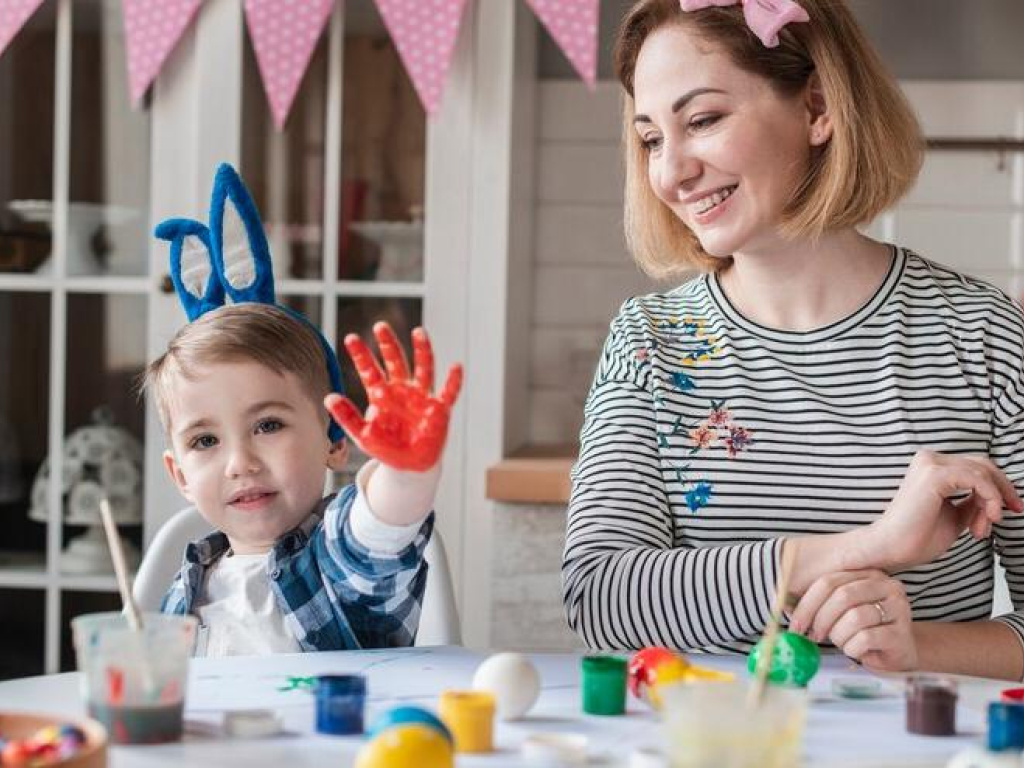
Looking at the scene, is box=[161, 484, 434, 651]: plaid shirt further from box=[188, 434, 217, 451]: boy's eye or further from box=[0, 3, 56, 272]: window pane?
box=[0, 3, 56, 272]: window pane

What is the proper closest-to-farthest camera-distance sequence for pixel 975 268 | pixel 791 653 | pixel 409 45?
pixel 791 653
pixel 409 45
pixel 975 268

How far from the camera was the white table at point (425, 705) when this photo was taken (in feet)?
3.41

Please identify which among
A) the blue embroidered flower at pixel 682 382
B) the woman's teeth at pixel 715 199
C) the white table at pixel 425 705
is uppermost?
the woman's teeth at pixel 715 199

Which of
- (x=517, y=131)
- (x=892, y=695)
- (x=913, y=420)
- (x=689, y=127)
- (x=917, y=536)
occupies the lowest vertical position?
(x=892, y=695)

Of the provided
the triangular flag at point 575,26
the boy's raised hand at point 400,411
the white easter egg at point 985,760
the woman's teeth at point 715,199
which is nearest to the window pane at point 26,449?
the triangular flag at point 575,26

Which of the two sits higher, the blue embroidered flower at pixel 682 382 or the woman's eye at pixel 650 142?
the woman's eye at pixel 650 142

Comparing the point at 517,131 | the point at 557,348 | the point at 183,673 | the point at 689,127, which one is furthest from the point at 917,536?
the point at 557,348

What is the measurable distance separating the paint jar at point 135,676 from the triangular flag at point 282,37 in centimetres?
207

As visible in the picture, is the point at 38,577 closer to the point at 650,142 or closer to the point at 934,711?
A: the point at 650,142

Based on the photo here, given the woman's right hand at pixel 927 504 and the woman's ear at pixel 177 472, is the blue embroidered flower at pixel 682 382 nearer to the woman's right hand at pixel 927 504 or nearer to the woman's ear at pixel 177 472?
the woman's right hand at pixel 927 504

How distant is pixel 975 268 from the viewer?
3.32 m

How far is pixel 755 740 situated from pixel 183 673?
399 millimetres

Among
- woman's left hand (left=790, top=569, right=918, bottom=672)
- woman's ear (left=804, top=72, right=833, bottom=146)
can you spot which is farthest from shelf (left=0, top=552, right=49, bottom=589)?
woman's left hand (left=790, top=569, right=918, bottom=672)

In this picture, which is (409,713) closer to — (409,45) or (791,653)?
(791,653)
